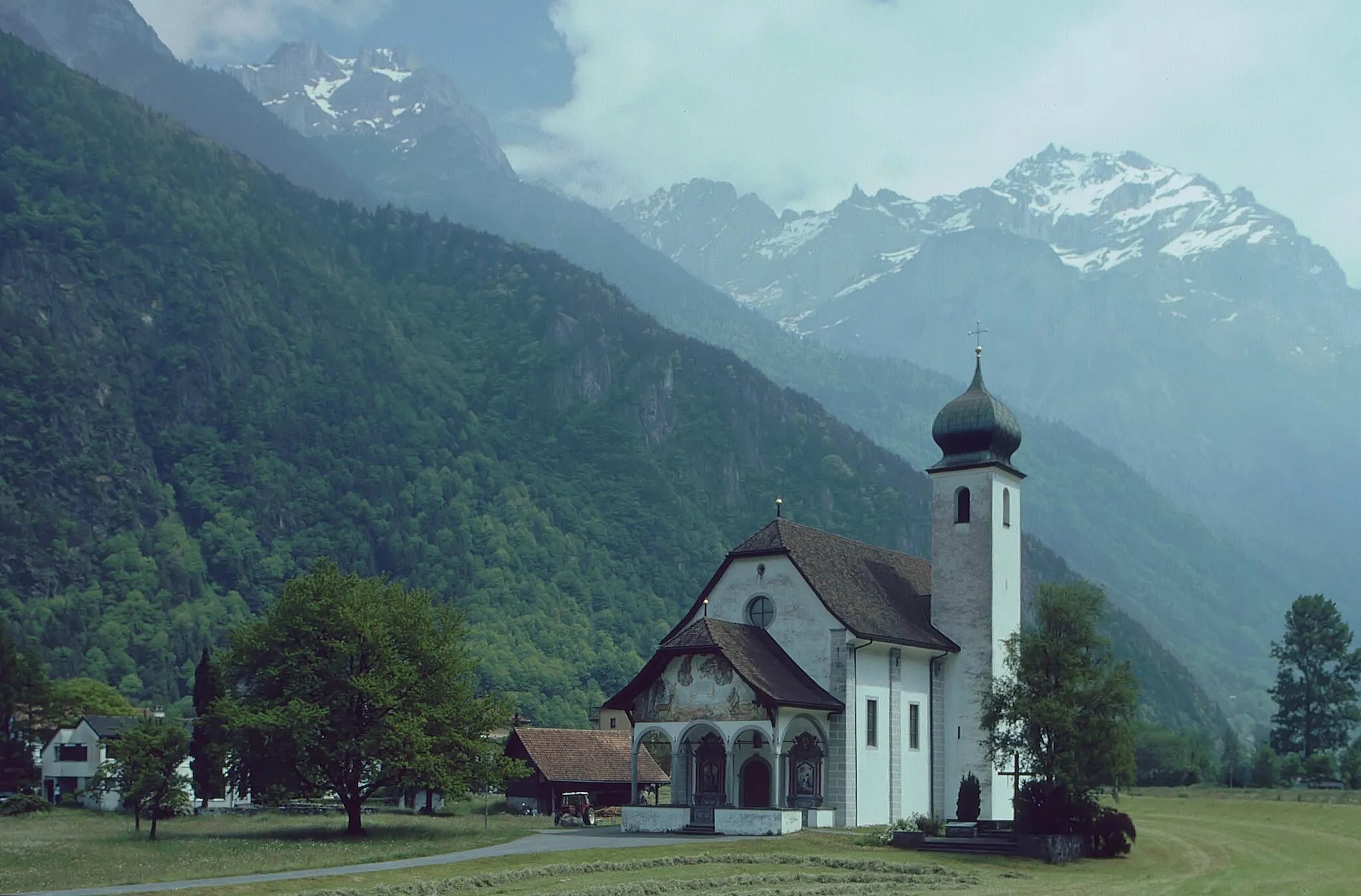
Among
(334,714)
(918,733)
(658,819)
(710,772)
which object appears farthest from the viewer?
(918,733)

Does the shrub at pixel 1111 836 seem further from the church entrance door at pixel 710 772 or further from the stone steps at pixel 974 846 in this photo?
the church entrance door at pixel 710 772

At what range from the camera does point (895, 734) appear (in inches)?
2447

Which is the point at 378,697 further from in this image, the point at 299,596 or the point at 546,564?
the point at 546,564

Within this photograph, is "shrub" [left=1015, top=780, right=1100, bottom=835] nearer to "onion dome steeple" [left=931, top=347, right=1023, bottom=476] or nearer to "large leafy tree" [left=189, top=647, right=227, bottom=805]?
"onion dome steeple" [left=931, top=347, right=1023, bottom=476]

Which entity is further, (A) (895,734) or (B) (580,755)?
(B) (580,755)

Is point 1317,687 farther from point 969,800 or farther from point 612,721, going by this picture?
point 612,721

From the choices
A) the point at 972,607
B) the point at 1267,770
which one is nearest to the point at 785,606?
the point at 972,607

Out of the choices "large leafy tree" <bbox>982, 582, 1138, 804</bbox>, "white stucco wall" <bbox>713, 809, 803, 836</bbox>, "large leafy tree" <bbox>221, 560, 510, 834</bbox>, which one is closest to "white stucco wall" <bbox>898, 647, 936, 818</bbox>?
"large leafy tree" <bbox>982, 582, 1138, 804</bbox>

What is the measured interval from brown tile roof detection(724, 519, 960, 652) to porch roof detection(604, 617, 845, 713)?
2922 millimetres

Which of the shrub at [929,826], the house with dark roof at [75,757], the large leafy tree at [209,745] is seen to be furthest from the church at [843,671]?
the house with dark roof at [75,757]

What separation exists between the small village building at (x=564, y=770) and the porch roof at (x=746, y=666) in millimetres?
15032

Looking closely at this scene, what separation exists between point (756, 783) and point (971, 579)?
44.4 feet

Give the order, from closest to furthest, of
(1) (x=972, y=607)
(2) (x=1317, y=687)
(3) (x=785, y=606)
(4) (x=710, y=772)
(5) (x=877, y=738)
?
(4) (x=710, y=772)
(5) (x=877, y=738)
(3) (x=785, y=606)
(1) (x=972, y=607)
(2) (x=1317, y=687)

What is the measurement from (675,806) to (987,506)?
19767mm
